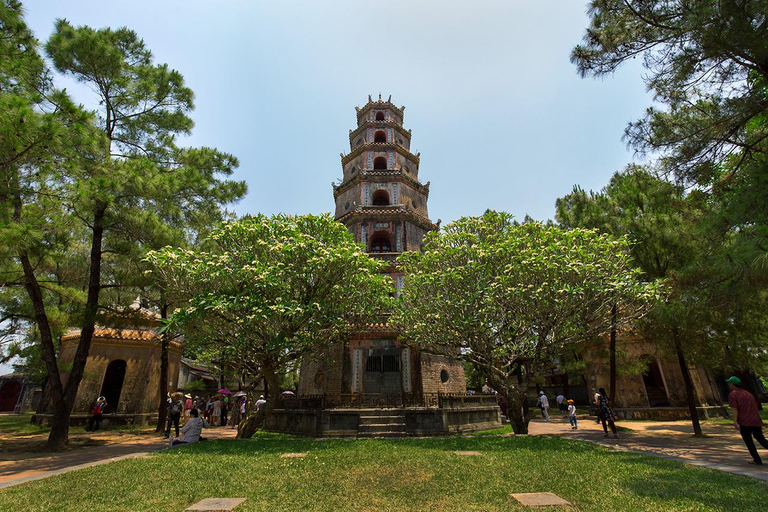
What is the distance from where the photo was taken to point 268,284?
11891 mm

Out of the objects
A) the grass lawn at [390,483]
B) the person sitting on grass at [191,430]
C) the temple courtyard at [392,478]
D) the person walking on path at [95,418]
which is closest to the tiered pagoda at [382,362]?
the temple courtyard at [392,478]

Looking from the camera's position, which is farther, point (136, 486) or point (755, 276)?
point (755, 276)

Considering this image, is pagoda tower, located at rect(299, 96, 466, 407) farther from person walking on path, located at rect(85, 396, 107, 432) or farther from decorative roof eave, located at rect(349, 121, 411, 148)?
person walking on path, located at rect(85, 396, 107, 432)

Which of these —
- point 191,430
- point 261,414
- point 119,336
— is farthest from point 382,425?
point 119,336

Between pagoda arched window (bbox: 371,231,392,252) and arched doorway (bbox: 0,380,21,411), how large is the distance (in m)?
40.5

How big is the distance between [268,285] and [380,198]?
14622mm

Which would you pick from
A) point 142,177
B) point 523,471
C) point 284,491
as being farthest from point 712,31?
point 142,177

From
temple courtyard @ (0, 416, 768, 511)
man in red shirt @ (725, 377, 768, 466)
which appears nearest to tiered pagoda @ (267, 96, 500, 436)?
temple courtyard @ (0, 416, 768, 511)

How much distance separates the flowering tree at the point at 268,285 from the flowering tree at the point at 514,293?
2417 mm

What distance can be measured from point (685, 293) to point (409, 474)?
8357 mm

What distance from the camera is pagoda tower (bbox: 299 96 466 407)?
19359mm

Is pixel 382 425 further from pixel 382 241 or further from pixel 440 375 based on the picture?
pixel 382 241

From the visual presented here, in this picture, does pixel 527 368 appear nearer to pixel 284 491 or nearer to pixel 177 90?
pixel 284 491

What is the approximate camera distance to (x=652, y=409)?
71.3 feet
